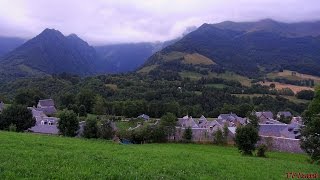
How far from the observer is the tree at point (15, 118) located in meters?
72.6

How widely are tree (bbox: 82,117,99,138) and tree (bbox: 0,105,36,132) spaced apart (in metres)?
11.9

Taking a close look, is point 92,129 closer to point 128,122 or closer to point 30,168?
point 128,122

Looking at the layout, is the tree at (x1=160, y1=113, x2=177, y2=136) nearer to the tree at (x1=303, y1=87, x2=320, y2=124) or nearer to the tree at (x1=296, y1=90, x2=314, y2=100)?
the tree at (x1=303, y1=87, x2=320, y2=124)

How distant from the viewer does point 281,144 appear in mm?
74312

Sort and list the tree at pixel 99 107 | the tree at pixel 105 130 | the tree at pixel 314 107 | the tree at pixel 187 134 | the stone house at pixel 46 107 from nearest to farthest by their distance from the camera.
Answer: the tree at pixel 314 107 → the tree at pixel 105 130 → the tree at pixel 187 134 → the stone house at pixel 46 107 → the tree at pixel 99 107

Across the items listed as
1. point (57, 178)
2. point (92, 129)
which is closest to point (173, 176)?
point (57, 178)

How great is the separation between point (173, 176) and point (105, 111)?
368 feet

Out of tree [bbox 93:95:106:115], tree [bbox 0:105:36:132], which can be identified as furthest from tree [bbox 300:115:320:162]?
tree [bbox 93:95:106:115]

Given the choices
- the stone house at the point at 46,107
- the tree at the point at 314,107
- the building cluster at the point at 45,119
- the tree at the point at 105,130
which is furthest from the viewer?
the stone house at the point at 46,107

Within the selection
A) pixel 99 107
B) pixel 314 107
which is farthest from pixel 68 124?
pixel 99 107

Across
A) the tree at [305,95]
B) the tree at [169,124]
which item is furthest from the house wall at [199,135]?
the tree at [305,95]

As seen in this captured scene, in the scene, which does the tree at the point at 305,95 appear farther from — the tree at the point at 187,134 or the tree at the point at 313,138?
the tree at the point at 313,138

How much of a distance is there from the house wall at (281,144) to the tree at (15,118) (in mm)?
43920

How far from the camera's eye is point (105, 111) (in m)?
129
